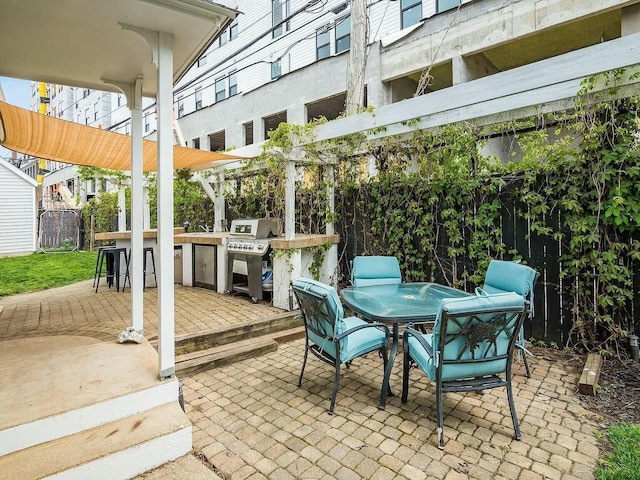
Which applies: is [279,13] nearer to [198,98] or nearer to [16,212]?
[198,98]

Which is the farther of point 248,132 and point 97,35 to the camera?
point 248,132

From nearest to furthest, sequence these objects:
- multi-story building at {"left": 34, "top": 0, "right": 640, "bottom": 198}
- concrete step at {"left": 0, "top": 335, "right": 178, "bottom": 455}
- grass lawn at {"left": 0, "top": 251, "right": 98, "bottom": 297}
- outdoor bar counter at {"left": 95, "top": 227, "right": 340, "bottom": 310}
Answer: concrete step at {"left": 0, "top": 335, "right": 178, "bottom": 455} < outdoor bar counter at {"left": 95, "top": 227, "right": 340, "bottom": 310} < grass lawn at {"left": 0, "top": 251, "right": 98, "bottom": 297} < multi-story building at {"left": 34, "top": 0, "right": 640, "bottom": 198}

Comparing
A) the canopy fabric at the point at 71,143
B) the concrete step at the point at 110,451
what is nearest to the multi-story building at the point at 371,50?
the canopy fabric at the point at 71,143

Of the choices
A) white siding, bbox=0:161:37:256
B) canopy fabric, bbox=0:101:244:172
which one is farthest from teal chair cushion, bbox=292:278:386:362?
white siding, bbox=0:161:37:256

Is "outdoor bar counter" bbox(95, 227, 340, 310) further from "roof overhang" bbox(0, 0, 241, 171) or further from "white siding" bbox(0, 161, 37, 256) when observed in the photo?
"white siding" bbox(0, 161, 37, 256)

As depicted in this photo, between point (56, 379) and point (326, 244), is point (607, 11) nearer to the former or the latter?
point (326, 244)

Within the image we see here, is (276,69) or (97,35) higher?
(276,69)

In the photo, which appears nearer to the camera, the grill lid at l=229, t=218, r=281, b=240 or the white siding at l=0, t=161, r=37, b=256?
the grill lid at l=229, t=218, r=281, b=240

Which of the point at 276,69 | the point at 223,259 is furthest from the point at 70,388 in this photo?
the point at 276,69

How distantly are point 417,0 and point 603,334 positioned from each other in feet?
35.9

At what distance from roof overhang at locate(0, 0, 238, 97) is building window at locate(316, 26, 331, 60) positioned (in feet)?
36.8

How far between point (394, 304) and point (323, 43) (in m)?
12.8

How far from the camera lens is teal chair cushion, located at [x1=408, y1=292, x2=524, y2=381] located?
233 cm

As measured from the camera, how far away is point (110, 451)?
1967mm
